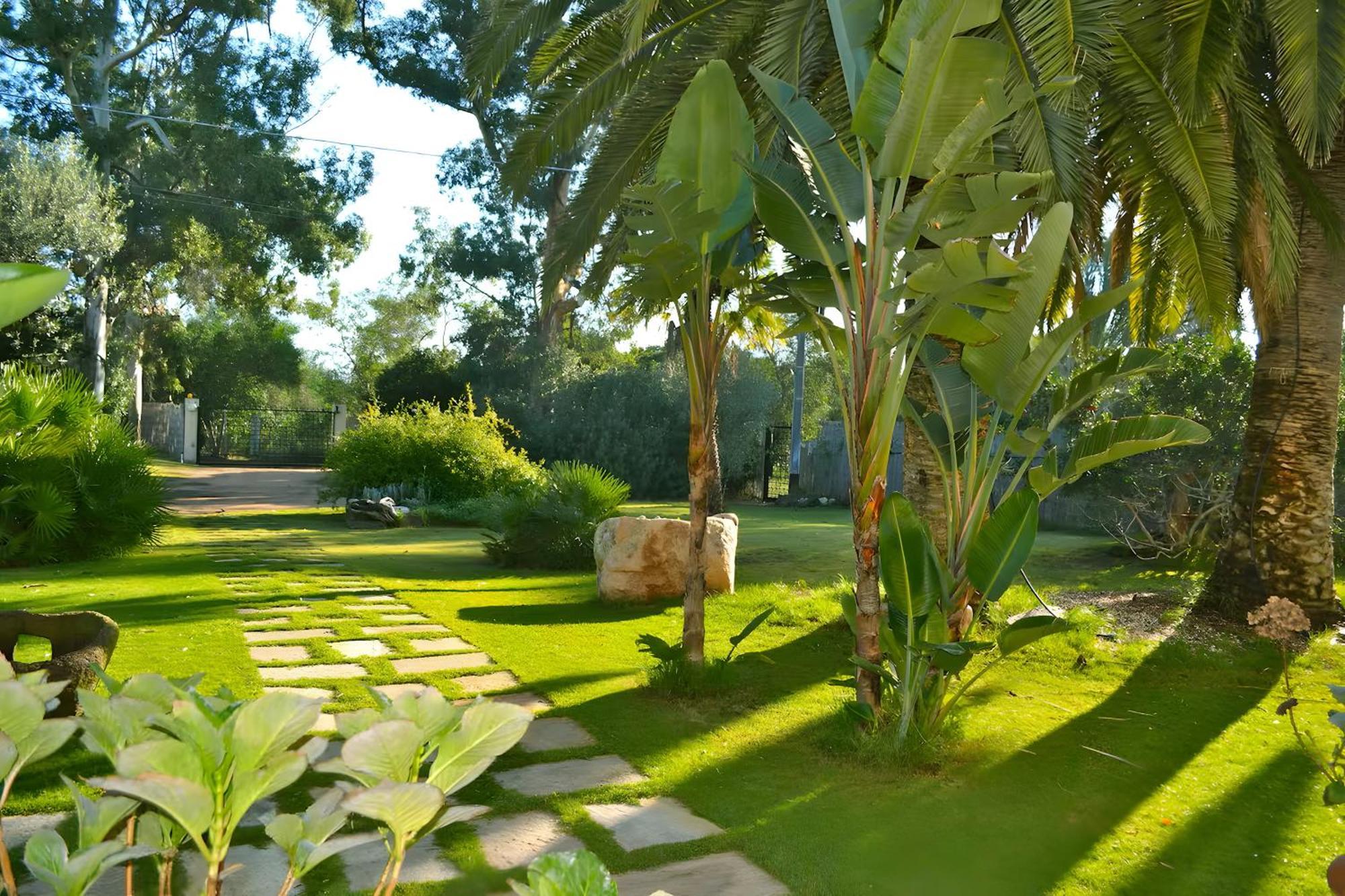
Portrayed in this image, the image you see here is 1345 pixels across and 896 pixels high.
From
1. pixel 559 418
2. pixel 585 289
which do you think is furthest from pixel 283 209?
pixel 585 289

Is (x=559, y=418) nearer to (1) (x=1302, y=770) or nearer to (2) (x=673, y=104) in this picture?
(2) (x=673, y=104)

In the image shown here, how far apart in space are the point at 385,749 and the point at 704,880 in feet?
8.87

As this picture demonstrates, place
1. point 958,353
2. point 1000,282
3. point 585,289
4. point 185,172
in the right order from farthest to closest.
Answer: point 185,172, point 585,289, point 958,353, point 1000,282

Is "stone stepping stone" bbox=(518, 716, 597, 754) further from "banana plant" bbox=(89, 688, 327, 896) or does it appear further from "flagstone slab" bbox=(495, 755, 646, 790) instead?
"banana plant" bbox=(89, 688, 327, 896)

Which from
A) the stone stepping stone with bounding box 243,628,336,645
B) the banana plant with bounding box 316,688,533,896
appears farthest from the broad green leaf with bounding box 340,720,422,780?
the stone stepping stone with bounding box 243,628,336,645

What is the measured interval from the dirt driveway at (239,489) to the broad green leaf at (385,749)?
1468 centimetres

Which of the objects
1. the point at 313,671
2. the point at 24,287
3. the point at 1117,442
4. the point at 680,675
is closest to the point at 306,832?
the point at 24,287

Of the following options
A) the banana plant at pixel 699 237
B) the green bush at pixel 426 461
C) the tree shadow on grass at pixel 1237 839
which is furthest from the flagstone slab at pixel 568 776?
the green bush at pixel 426 461

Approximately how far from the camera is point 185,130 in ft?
80.8

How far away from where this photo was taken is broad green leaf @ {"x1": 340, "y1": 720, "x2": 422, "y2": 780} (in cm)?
91

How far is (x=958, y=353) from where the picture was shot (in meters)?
6.15

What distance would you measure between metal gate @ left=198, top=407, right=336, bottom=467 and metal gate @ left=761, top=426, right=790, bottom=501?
15.4m

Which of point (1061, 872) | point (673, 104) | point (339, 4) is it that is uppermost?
point (339, 4)

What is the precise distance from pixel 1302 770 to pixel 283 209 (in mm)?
24662
